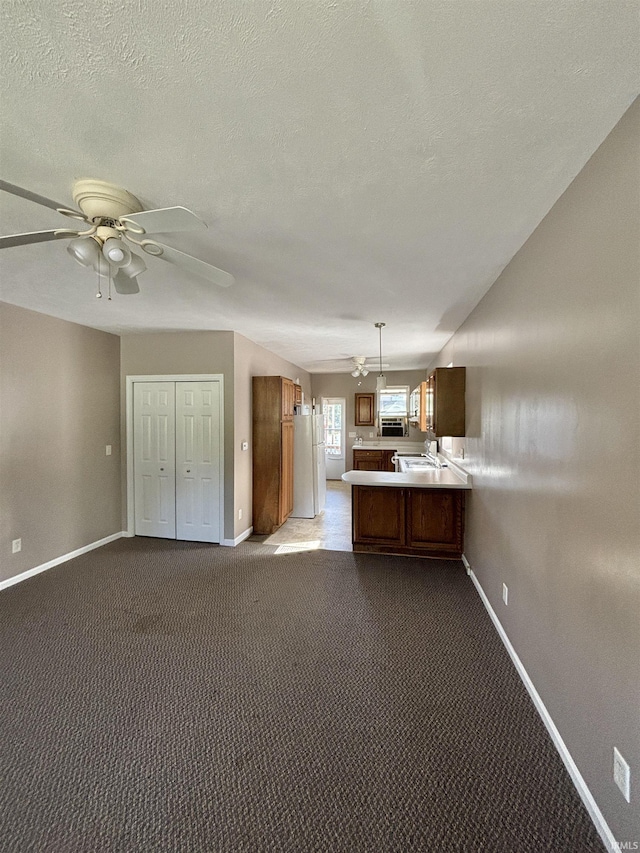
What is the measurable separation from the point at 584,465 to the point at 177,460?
422cm

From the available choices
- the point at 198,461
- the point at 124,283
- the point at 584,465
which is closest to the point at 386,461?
the point at 198,461

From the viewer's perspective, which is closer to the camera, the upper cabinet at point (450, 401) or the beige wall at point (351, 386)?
the upper cabinet at point (450, 401)

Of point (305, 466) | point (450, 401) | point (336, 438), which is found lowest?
point (305, 466)

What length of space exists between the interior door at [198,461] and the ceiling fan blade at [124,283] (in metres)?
2.30

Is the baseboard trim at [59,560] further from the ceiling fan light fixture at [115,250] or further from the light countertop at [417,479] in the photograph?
the ceiling fan light fixture at [115,250]

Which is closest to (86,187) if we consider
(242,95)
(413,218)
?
(242,95)

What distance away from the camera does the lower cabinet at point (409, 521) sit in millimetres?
3799

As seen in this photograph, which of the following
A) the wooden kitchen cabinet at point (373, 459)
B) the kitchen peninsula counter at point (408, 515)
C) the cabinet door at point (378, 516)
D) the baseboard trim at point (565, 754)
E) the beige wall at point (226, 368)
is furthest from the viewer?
the wooden kitchen cabinet at point (373, 459)

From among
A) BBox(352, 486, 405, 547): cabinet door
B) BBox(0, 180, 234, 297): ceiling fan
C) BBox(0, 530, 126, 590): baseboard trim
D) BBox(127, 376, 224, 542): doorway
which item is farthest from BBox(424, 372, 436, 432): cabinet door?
BBox(0, 530, 126, 590): baseboard trim

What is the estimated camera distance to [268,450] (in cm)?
485

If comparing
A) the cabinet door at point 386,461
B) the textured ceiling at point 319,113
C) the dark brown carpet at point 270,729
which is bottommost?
the dark brown carpet at point 270,729

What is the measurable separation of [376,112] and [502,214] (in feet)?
3.18

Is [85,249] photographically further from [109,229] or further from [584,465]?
[584,465]

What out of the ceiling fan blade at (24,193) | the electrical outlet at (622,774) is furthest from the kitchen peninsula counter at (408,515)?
the ceiling fan blade at (24,193)
